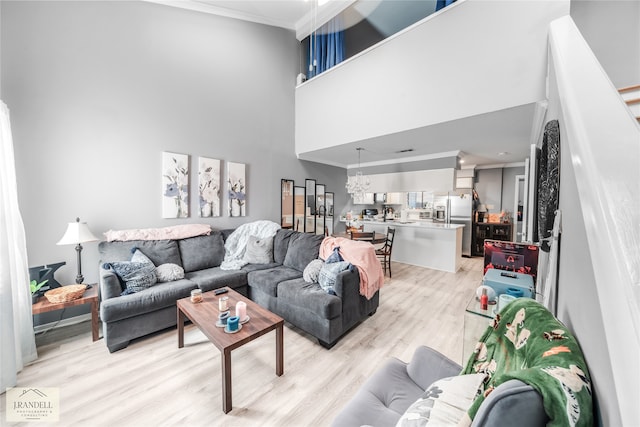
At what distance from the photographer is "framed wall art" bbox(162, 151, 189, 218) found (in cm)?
336

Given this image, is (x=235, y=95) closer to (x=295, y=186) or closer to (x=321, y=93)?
(x=321, y=93)

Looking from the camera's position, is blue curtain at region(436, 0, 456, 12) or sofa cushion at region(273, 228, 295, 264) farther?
sofa cushion at region(273, 228, 295, 264)

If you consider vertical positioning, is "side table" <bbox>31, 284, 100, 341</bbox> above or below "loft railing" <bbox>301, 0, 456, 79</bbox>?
below

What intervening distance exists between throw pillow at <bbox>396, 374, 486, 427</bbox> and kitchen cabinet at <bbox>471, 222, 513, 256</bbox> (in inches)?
238

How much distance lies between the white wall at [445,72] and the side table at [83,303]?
149 inches

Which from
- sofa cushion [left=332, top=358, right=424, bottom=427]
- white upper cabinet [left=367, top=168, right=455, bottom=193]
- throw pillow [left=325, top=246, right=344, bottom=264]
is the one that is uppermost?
white upper cabinet [left=367, top=168, right=455, bottom=193]

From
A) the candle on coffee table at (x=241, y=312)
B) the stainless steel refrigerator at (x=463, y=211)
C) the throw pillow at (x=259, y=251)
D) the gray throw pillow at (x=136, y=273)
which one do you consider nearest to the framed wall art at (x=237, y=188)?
the throw pillow at (x=259, y=251)

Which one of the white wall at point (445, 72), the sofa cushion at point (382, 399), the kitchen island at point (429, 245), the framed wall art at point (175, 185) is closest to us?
the sofa cushion at point (382, 399)

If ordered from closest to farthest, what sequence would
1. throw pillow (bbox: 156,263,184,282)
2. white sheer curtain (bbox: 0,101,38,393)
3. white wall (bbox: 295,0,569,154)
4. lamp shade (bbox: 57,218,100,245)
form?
1. white sheer curtain (bbox: 0,101,38,393)
2. white wall (bbox: 295,0,569,154)
3. lamp shade (bbox: 57,218,100,245)
4. throw pillow (bbox: 156,263,184,282)

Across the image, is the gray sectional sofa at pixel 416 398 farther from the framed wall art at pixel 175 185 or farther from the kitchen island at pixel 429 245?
the kitchen island at pixel 429 245

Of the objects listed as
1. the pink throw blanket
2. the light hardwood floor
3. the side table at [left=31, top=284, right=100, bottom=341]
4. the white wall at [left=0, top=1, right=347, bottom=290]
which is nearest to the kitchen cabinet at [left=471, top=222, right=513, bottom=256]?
the light hardwood floor

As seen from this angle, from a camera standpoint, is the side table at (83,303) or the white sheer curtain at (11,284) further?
the side table at (83,303)

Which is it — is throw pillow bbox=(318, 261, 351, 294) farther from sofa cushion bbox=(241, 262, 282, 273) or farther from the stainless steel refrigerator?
the stainless steel refrigerator

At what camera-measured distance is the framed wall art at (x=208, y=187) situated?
3.69 metres
